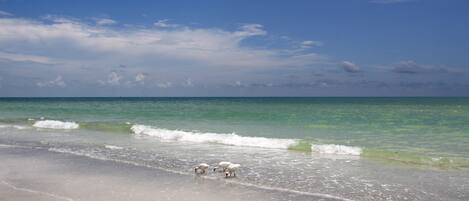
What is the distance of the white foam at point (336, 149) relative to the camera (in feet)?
56.7

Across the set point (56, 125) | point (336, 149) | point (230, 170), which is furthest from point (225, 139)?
point (56, 125)

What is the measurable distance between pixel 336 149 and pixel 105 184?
980 cm

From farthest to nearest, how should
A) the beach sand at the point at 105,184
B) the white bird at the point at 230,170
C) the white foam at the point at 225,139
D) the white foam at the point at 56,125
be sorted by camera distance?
the white foam at the point at 56,125 < the white foam at the point at 225,139 < the white bird at the point at 230,170 < the beach sand at the point at 105,184

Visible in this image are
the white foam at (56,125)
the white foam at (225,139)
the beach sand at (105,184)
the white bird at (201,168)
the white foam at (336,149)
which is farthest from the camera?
the white foam at (56,125)

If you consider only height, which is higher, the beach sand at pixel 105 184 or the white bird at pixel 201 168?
the white bird at pixel 201 168

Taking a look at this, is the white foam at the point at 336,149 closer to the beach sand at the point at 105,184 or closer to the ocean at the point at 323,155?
the ocean at the point at 323,155

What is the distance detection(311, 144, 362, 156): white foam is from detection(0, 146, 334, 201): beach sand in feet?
22.0

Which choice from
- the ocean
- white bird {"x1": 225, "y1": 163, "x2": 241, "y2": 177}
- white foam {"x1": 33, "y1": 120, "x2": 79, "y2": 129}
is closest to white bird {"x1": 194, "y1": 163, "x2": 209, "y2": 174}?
the ocean

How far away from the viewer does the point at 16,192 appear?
10.4 metres

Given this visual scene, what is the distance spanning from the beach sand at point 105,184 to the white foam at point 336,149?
265 inches

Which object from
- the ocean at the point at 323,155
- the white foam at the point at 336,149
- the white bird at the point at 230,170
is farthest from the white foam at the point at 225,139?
the white bird at the point at 230,170

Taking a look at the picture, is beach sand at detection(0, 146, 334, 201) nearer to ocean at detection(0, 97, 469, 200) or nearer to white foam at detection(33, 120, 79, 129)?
ocean at detection(0, 97, 469, 200)

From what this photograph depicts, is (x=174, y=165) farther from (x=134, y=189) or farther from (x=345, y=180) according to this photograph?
(x=345, y=180)

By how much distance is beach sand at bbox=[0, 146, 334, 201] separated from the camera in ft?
33.3
